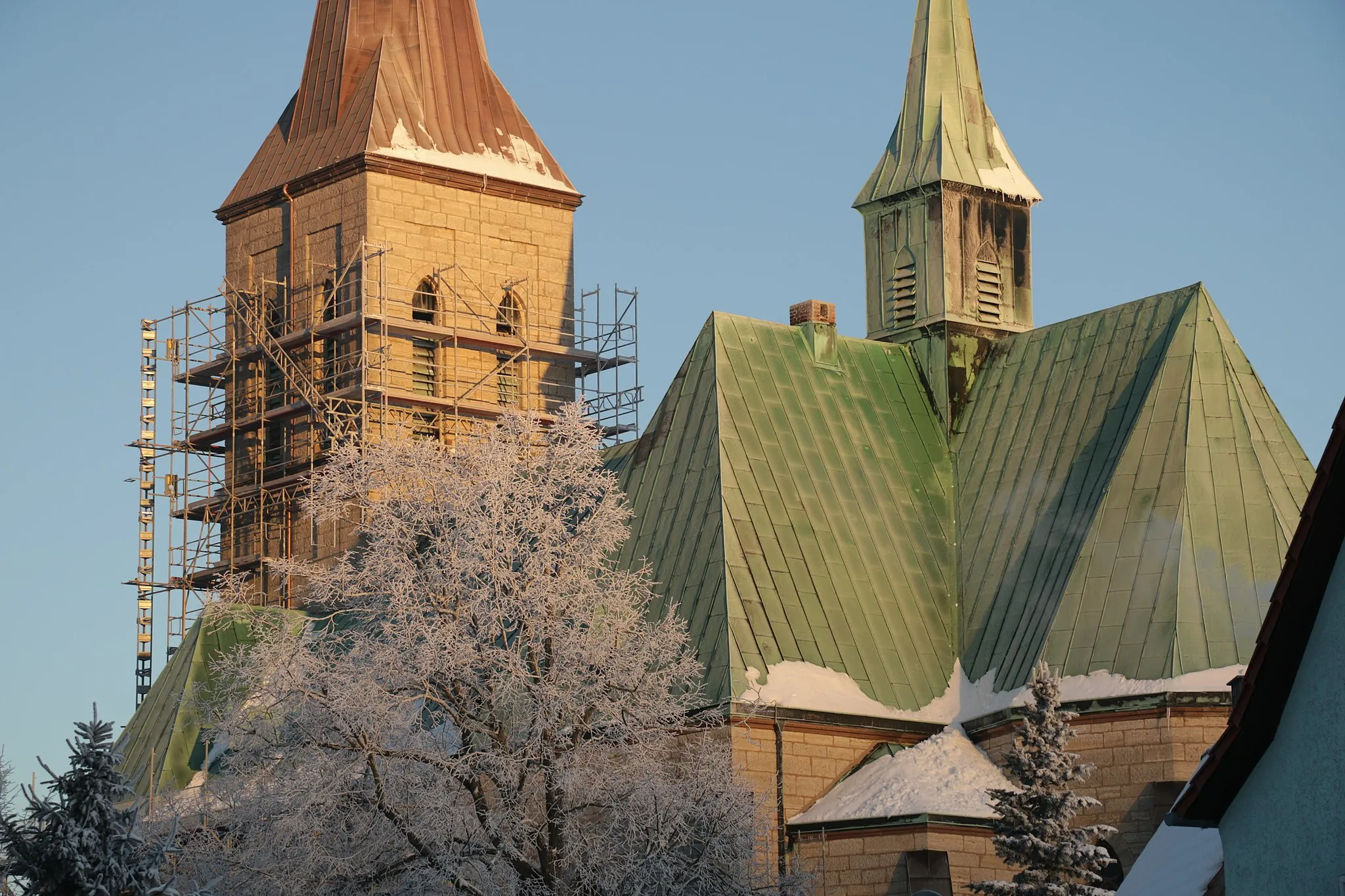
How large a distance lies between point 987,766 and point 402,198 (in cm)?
2287

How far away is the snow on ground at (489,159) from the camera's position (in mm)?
52750

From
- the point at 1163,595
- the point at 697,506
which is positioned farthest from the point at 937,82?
the point at 1163,595

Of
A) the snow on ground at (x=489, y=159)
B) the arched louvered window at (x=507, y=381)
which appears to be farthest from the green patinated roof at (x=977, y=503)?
the snow on ground at (x=489, y=159)

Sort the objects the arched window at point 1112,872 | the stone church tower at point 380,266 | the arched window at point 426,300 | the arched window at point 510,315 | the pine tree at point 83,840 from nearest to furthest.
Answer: the pine tree at point 83,840 < the arched window at point 1112,872 < the stone church tower at point 380,266 < the arched window at point 426,300 < the arched window at point 510,315

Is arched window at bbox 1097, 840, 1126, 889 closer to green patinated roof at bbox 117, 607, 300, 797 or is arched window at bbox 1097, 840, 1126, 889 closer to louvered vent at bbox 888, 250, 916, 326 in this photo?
louvered vent at bbox 888, 250, 916, 326

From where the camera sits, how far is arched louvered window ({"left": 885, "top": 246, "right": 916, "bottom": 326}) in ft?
139

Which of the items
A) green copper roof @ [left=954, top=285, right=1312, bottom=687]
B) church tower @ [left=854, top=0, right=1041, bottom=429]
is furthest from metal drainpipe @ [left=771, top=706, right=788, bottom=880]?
church tower @ [left=854, top=0, right=1041, bottom=429]

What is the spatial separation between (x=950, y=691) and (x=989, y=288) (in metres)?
9.00

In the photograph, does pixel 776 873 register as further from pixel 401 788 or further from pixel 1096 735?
pixel 401 788

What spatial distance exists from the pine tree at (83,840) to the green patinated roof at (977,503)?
14027mm

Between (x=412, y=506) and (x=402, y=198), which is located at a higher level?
(x=402, y=198)

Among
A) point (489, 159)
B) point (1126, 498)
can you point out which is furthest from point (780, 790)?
point (489, 159)

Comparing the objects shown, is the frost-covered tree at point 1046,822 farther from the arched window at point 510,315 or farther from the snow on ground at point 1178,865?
the arched window at point 510,315

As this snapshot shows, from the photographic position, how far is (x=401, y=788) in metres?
26.0
